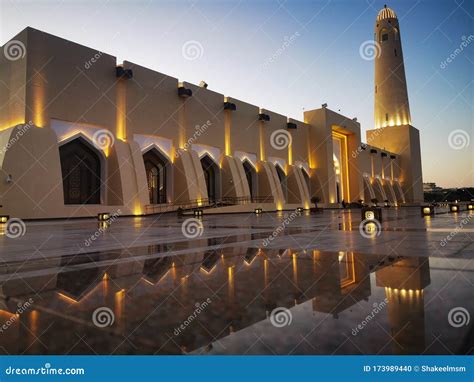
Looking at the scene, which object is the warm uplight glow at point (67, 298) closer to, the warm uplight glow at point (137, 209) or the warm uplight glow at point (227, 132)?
the warm uplight glow at point (137, 209)

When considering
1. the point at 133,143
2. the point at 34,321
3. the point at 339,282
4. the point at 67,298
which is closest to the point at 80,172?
the point at 133,143

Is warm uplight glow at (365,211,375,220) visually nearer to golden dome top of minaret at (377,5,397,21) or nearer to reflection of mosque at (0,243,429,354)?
reflection of mosque at (0,243,429,354)

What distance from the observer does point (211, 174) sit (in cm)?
3181

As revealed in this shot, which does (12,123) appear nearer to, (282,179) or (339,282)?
(339,282)

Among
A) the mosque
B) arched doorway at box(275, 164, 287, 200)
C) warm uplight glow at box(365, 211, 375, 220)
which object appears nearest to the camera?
warm uplight glow at box(365, 211, 375, 220)

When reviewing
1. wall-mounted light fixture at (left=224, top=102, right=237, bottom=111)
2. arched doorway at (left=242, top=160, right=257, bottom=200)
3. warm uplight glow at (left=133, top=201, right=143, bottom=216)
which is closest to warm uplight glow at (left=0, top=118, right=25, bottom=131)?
warm uplight glow at (left=133, top=201, right=143, bottom=216)

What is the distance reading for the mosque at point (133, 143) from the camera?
19.6 m

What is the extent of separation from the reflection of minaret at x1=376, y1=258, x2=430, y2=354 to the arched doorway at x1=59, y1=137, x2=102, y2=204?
22476mm

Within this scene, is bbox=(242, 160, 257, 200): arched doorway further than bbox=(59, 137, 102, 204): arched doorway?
Yes

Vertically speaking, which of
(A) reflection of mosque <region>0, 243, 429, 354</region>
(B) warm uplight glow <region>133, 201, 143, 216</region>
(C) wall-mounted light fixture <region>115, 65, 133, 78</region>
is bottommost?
(A) reflection of mosque <region>0, 243, 429, 354</region>

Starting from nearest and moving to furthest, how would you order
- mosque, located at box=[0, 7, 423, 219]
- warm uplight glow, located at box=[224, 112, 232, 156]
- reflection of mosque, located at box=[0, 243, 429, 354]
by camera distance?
reflection of mosque, located at box=[0, 243, 429, 354] → mosque, located at box=[0, 7, 423, 219] → warm uplight glow, located at box=[224, 112, 232, 156]

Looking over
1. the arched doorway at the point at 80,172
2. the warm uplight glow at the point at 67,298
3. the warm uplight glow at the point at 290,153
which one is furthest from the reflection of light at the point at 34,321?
the warm uplight glow at the point at 290,153

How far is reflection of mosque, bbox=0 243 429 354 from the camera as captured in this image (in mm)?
2178

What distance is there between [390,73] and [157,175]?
4782cm
